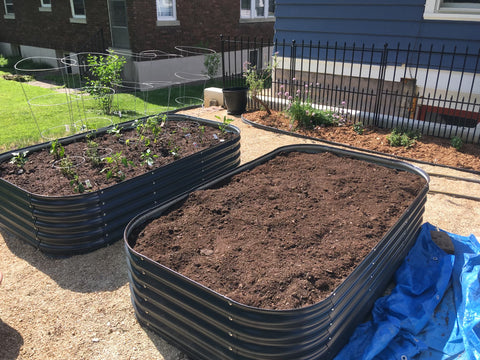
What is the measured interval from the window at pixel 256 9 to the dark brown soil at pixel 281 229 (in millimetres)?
11830

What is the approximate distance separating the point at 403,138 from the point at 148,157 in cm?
434

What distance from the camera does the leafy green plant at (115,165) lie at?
435cm

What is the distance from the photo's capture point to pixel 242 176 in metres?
4.52

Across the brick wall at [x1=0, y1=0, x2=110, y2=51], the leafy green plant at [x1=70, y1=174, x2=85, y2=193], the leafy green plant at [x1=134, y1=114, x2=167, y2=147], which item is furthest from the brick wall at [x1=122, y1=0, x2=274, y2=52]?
the leafy green plant at [x1=70, y1=174, x2=85, y2=193]

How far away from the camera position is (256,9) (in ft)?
50.5

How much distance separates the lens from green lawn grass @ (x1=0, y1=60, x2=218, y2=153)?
731 cm

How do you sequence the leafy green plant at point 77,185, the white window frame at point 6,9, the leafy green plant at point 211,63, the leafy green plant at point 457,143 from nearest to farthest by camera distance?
the leafy green plant at point 77,185, the leafy green plant at point 457,143, the leafy green plant at point 211,63, the white window frame at point 6,9

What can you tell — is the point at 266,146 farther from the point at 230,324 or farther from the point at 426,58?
the point at 230,324

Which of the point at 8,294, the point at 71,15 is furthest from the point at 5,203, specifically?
the point at 71,15

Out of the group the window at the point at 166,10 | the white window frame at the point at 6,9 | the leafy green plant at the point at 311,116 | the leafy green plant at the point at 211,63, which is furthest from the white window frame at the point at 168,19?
the white window frame at the point at 6,9

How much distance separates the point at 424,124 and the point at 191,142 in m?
4.41

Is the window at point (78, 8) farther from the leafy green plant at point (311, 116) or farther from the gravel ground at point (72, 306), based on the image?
the gravel ground at point (72, 306)

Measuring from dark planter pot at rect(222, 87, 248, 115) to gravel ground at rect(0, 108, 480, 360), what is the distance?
5.13m

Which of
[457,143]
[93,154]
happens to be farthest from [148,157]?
[457,143]
